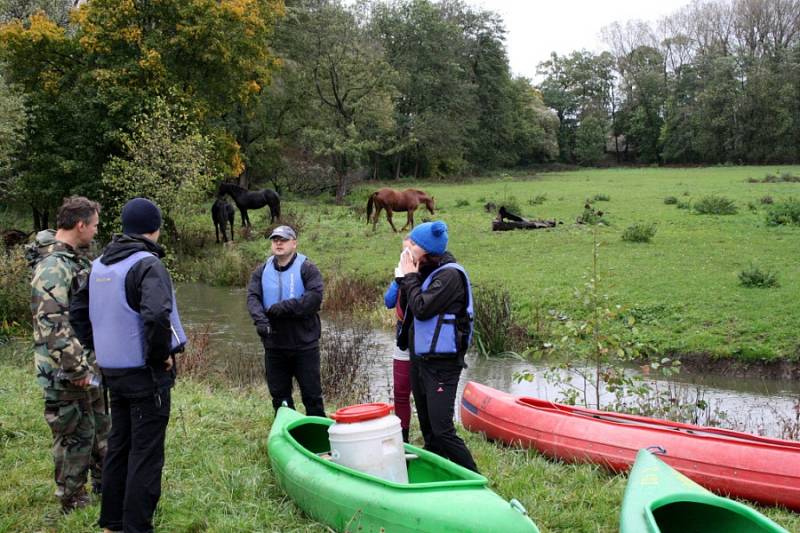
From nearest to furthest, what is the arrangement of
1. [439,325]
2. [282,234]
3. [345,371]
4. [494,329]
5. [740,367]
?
1. [439,325]
2. [282,234]
3. [345,371]
4. [740,367]
5. [494,329]

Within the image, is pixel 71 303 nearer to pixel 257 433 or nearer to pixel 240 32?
pixel 257 433

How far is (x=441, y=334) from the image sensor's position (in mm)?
4965

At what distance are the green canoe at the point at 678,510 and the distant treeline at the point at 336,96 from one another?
1488cm

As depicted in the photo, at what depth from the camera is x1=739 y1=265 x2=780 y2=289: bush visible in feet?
44.6

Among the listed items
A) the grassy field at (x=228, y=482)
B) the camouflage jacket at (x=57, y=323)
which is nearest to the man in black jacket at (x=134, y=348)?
→ the camouflage jacket at (x=57, y=323)

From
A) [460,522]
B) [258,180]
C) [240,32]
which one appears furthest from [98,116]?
[460,522]

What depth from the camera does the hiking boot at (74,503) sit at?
469 centimetres

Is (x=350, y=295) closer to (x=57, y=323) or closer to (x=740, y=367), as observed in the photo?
(x=740, y=367)

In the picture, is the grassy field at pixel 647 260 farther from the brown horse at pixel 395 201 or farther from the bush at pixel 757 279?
the brown horse at pixel 395 201

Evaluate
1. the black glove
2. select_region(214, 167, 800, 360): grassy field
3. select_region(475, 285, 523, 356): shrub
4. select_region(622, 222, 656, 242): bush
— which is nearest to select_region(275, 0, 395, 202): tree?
select_region(214, 167, 800, 360): grassy field

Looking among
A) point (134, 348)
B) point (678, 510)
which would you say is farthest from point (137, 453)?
point (678, 510)

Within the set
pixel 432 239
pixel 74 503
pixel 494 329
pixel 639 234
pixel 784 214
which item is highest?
pixel 432 239

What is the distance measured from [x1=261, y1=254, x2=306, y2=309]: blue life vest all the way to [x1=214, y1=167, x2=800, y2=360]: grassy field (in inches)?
199

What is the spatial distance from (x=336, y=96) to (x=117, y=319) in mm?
31193
